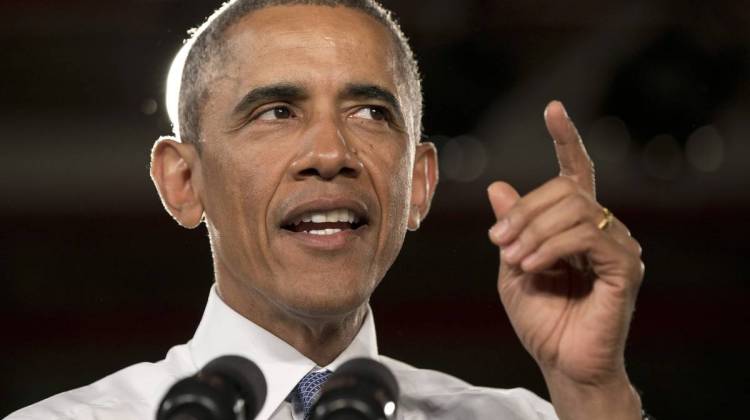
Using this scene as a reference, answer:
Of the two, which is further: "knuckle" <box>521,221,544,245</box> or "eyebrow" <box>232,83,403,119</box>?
"eyebrow" <box>232,83,403,119</box>

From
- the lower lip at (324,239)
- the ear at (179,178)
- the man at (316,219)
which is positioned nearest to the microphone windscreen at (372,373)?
the man at (316,219)

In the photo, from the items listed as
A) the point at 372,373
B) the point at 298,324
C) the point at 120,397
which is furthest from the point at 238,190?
the point at 372,373

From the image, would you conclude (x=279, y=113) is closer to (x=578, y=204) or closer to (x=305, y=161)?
(x=305, y=161)

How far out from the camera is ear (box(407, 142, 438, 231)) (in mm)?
1872

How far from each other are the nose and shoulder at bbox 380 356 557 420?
18.6 inches

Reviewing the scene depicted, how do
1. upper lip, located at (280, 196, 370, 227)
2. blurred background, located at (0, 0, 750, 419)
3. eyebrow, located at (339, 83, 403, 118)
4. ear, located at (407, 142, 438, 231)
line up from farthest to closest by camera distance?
blurred background, located at (0, 0, 750, 419) < ear, located at (407, 142, 438, 231) < eyebrow, located at (339, 83, 403, 118) < upper lip, located at (280, 196, 370, 227)

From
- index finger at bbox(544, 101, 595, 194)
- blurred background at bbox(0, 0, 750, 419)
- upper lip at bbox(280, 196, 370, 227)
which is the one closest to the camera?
index finger at bbox(544, 101, 595, 194)

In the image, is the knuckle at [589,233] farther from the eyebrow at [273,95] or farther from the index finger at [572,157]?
the eyebrow at [273,95]

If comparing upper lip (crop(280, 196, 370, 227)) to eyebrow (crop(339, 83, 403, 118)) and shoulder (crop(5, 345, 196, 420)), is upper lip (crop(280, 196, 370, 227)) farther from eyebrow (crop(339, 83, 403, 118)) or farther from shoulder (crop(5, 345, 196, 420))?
shoulder (crop(5, 345, 196, 420))

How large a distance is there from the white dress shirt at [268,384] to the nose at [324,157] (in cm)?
28

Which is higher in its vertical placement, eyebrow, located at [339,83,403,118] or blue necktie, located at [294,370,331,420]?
eyebrow, located at [339,83,403,118]

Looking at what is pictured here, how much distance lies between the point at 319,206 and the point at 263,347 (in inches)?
10.5

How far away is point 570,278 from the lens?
1448 mm

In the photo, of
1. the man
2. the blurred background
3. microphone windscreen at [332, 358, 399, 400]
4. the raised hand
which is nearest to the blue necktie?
the man
